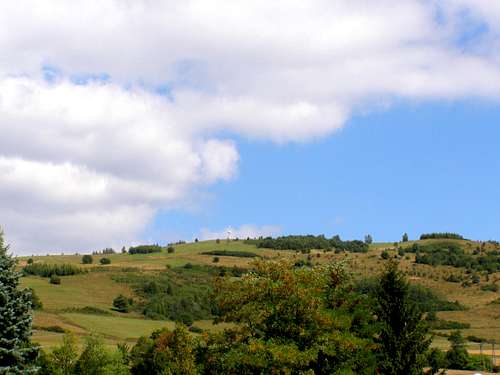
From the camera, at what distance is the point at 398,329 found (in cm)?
4953

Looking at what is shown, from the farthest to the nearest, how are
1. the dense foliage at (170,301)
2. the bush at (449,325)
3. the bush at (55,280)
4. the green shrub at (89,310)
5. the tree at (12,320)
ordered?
the bush at (55,280), the dense foliage at (170,301), the green shrub at (89,310), the bush at (449,325), the tree at (12,320)

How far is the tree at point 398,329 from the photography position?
158 ft

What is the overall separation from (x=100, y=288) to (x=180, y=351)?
113782mm

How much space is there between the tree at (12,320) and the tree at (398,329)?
21983 mm

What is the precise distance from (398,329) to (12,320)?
24.2 meters

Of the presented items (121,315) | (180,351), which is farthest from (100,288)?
(180,351)

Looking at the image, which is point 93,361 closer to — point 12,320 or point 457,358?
point 12,320

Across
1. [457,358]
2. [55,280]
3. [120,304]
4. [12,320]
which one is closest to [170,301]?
[120,304]

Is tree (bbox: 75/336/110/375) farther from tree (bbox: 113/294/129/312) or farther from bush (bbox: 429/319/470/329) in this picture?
tree (bbox: 113/294/129/312)

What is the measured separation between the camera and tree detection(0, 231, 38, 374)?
4222cm

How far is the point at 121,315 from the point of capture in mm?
168875

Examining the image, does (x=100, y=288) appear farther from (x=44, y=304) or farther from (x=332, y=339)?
(x=332, y=339)

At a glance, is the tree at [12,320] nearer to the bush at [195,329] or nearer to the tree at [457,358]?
the tree at [457,358]

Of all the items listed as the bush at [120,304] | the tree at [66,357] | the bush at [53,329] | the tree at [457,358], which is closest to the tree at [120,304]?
the bush at [120,304]
